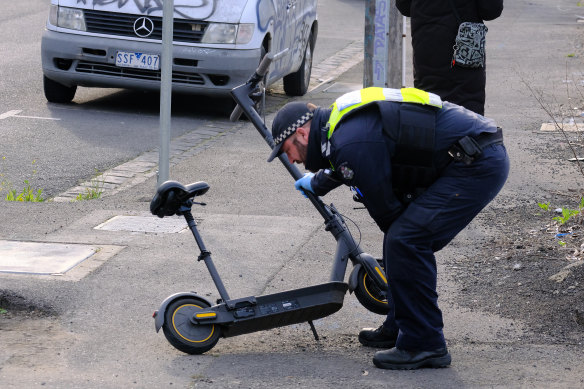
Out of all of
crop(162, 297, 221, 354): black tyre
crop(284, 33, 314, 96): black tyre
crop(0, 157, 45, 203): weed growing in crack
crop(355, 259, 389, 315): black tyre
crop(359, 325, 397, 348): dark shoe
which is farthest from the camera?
crop(284, 33, 314, 96): black tyre

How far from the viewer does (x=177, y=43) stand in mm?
10297

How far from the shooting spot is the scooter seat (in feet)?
15.2

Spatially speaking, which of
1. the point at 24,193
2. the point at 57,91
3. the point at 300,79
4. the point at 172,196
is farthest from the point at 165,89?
the point at 300,79

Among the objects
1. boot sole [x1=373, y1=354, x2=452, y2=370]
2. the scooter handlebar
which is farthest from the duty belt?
the scooter handlebar

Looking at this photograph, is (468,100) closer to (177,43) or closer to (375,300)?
(375,300)

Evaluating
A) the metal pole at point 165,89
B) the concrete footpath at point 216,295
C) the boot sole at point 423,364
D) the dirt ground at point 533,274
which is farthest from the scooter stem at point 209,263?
the metal pole at point 165,89

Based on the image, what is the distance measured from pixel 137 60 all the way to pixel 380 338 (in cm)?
622

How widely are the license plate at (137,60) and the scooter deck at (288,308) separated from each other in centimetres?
596

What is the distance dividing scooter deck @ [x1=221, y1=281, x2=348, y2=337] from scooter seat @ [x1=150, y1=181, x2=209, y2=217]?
536mm

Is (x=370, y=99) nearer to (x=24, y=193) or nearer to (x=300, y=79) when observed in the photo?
(x=24, y=193)

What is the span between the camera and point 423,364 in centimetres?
446

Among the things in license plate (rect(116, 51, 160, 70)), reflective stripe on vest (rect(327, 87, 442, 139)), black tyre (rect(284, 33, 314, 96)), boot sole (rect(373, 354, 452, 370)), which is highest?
reflective stripe on vest (rect(327, 87, 442, 139))

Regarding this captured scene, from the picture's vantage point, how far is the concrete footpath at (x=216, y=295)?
4.38 meters

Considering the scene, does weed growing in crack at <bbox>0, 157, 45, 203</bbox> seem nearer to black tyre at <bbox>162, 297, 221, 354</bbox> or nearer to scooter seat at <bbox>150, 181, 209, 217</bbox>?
scooter seat at <bbox>150, 181, 209, 217</bbox>
